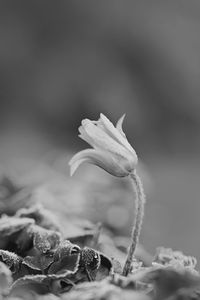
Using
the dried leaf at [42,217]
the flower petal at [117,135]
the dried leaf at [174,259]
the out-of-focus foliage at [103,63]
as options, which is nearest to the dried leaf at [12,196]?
the dried leaf at [42,217]

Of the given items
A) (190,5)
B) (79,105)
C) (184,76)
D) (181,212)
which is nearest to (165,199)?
(181,212)

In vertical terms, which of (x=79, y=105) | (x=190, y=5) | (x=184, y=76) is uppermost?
(x=190, y=5)

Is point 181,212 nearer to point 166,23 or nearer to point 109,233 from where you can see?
point 109,233

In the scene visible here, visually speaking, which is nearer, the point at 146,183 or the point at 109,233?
the point at 109,233

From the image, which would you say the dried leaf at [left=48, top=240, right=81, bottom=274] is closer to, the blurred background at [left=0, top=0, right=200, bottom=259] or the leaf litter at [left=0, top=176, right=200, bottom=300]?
the leaf litter at [left=0, top=176, right=200, bottom=300]

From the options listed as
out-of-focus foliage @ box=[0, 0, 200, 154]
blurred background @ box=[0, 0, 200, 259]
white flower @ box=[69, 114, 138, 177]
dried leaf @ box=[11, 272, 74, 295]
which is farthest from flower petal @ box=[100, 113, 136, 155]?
out-of-focus foliage @ box=[0, 0, 200, 154]

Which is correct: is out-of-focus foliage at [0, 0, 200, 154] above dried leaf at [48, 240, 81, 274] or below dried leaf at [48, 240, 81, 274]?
above

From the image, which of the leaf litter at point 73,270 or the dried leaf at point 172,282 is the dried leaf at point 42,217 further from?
the dried leaf at point 172,282

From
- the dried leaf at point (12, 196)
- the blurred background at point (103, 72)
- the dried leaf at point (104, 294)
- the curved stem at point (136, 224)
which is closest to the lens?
the dried leaf at point (104, 294)
